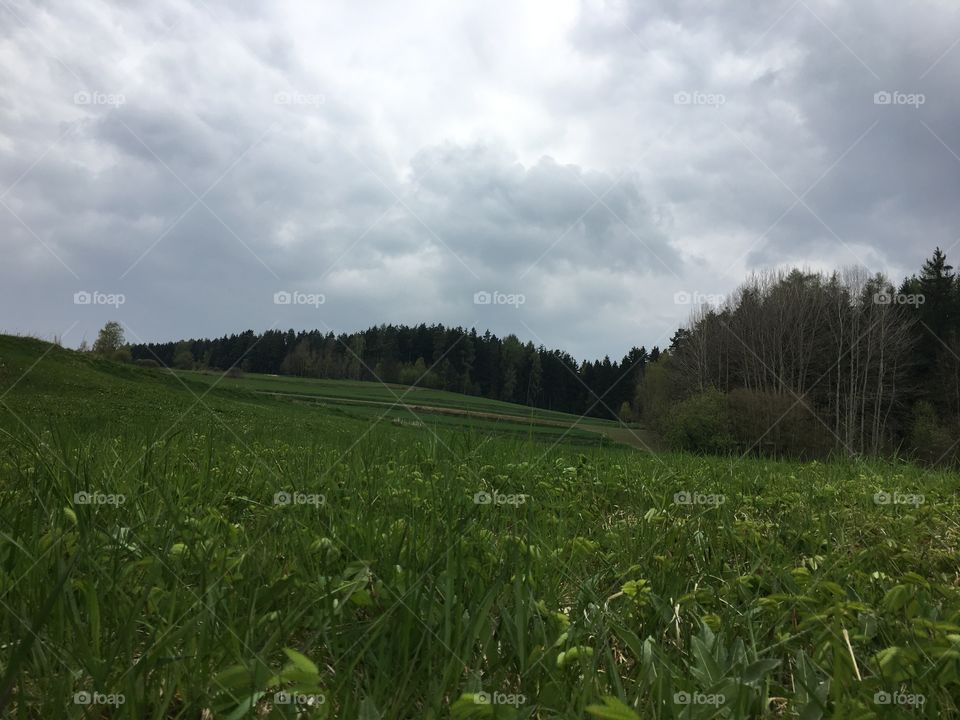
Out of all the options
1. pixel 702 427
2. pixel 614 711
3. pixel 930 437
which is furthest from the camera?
pixel 930 437

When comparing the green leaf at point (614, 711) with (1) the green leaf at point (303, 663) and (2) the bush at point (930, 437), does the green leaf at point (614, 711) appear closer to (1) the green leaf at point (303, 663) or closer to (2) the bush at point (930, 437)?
(1) the green leaf at point (303, 663)

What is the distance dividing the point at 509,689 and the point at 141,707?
1.11 m

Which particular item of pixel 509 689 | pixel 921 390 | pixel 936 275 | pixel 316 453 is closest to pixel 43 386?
pixel 316 453

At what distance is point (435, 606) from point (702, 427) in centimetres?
→ 2800

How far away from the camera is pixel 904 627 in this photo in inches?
92.4

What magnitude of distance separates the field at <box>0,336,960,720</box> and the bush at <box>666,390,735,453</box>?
2426 centimetres

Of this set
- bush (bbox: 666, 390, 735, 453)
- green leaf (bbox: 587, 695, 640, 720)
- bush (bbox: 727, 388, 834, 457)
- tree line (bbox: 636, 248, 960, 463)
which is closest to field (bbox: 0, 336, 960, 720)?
green leaf (bbox: 587, 695, 640, 720)

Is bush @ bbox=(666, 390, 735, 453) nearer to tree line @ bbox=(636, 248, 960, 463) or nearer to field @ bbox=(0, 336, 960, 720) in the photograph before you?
tree line @ bbox=(636, 248, 960, 463)

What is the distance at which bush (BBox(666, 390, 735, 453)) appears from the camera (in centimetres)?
2766

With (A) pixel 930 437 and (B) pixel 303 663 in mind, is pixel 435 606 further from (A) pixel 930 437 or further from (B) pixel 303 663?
(A) pixel 930 437

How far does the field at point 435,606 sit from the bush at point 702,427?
2426 cm

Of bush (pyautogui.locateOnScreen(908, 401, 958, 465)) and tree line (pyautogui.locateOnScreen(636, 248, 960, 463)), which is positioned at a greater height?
tree line (pyautogui.locateOnScreen(636, 248, 960, 463))

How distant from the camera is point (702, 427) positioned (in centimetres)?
2789

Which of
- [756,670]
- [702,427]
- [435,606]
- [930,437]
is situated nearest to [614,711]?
[756,670]
